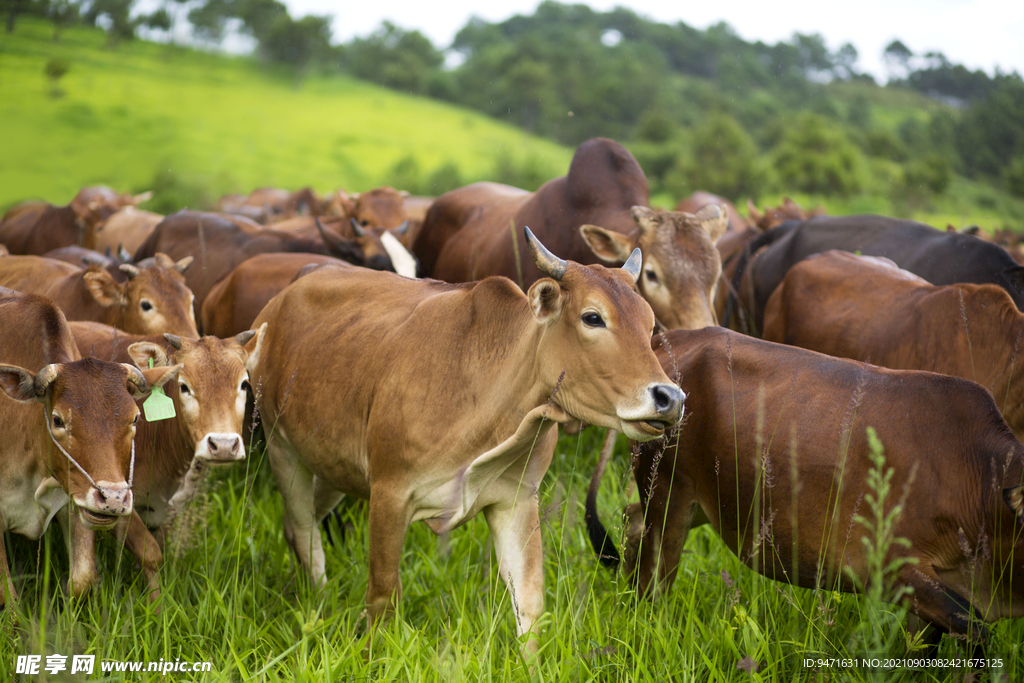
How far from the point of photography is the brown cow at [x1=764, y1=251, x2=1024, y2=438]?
5.32 metres

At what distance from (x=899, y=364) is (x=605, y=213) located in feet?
7.52

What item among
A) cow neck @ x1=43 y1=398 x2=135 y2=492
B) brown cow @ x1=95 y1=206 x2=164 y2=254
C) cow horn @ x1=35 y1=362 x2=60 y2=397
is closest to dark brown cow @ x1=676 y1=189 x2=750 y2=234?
brown cow @ x1=95 y1=206 x2=164 y2=254

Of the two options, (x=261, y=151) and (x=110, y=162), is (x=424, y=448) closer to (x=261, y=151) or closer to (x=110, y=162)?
(x=110, y=162)

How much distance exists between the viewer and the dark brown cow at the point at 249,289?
6.62 meters

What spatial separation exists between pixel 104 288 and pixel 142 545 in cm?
273

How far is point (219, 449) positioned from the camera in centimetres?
436

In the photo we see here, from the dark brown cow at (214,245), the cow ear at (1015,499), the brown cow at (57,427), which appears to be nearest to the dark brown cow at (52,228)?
the dark brown cow at (214,245)

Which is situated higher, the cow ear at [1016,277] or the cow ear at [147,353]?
the cow ear at [1016,277]

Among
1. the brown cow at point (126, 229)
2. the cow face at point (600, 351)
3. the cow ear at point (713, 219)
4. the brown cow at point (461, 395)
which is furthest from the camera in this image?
the brown cow at point (126, 229)

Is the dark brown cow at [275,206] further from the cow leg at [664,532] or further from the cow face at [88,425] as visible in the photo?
the cow leg at [664,532]

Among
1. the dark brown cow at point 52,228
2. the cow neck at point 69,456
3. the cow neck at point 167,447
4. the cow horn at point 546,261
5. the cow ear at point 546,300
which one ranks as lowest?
the dark brown cow at point 52,228

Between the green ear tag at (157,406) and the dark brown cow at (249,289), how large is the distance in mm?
2162

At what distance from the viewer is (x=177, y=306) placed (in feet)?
20.9

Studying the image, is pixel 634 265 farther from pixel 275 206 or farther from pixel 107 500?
pixel 275 206
